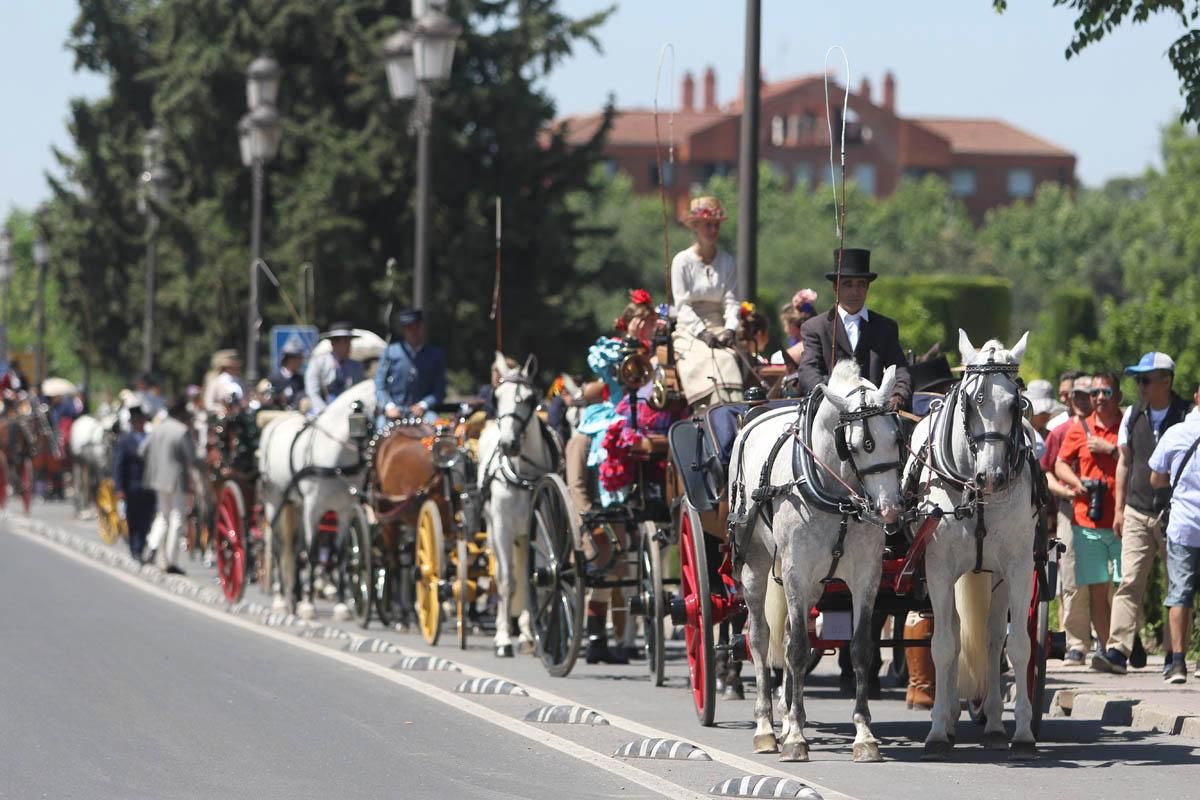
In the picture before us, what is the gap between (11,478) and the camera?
145 feet

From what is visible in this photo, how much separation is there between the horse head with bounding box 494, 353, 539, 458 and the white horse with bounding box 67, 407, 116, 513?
17.1m

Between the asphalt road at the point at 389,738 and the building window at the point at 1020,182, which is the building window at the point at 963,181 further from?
the asphalt road at the point at 389,738

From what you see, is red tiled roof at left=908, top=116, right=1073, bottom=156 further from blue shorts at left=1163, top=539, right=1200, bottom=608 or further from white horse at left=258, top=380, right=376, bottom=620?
blue shorts at left=1163, top=539, right=1200, bottom=608

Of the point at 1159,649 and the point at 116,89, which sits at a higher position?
the point at 116,89

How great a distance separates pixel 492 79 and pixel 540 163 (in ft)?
5.46

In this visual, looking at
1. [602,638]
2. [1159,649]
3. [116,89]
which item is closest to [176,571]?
[602,638]

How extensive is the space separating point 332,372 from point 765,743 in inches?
437

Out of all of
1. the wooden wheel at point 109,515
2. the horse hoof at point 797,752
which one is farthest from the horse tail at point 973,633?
the wooden wheel at point 109,515

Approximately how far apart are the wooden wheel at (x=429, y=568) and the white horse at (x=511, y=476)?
2.39ft

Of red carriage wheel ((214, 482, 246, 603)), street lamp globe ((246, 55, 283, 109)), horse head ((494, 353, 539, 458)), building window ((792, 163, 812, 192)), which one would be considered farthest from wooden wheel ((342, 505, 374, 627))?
building window ((792, 163, 812, 192))

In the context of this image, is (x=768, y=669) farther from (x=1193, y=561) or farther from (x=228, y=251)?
(x=228, y=251)

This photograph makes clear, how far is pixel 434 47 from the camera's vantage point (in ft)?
75.0

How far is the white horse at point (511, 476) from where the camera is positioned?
56.2 ft

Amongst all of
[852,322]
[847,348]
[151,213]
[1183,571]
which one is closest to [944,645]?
[847,348]
